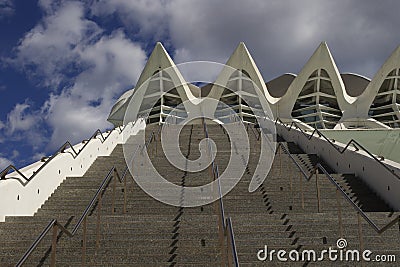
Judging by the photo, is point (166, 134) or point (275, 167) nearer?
point (275, 167)

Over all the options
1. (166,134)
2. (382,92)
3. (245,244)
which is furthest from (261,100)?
(245,244)

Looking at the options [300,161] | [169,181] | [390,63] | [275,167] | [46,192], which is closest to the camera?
[46,192]

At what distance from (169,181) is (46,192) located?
2.10 meters

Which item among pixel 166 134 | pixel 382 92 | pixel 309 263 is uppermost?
pixel 382 92

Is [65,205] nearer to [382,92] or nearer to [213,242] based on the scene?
[213,242]

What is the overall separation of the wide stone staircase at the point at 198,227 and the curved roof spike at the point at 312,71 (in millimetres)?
33369

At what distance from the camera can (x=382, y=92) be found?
131ft

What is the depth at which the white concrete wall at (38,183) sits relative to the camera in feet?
20.4

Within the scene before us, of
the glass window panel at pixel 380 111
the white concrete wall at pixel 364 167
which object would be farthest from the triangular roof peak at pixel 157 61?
the white concrete wall at pixel 364 167

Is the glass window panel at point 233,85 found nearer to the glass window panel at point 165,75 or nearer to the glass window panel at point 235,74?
the glass window panel at point 235,74

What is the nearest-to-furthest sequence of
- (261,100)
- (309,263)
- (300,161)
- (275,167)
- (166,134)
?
1. (309,263)
2. (275,167)
3. (300,161)
4. (166,134)
5. (261,100)

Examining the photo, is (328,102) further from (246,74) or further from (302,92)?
(246,74)

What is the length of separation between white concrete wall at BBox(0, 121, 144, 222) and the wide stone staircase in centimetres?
18

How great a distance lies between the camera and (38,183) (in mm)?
7113
